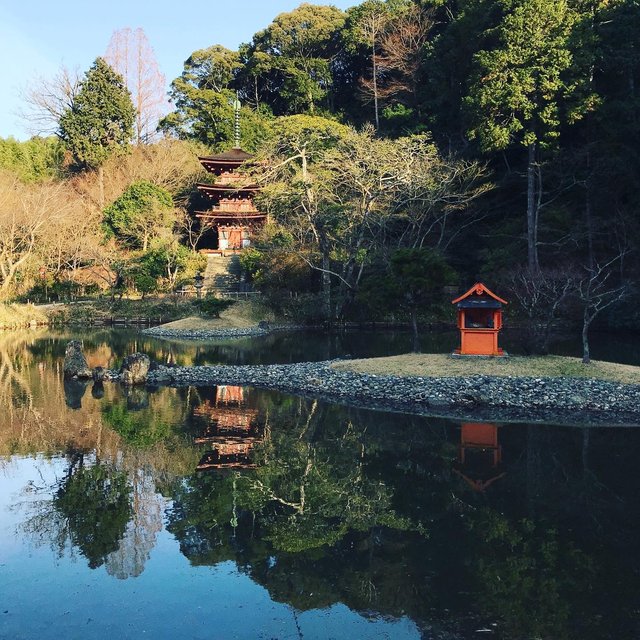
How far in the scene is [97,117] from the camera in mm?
42406

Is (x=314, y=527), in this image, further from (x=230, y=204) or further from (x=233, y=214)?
(x=230, y=204)

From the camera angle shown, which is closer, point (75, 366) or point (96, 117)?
point (75, 366)

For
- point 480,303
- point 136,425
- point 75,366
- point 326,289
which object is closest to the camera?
point 136,425

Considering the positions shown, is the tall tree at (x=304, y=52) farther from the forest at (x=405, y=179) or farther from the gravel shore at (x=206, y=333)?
the gravel shore at (x=206, y=333)

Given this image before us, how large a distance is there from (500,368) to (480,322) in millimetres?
2055

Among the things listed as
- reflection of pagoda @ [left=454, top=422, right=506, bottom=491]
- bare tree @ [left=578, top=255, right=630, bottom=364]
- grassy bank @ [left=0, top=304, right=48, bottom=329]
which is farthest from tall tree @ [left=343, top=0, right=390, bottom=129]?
reflection of pagoda @ [left=454, top=422, right=506, bottom=491]

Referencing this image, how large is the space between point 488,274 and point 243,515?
24.7 meters

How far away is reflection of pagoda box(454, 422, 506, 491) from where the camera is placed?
8.68 m

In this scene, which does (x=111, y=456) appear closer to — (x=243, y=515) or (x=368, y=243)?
Result: (x=243, y=515)

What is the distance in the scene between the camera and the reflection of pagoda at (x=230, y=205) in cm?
3909

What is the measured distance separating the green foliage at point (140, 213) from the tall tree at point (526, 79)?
65.3 feet

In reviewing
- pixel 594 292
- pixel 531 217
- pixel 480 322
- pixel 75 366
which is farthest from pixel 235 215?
pixel 480 322

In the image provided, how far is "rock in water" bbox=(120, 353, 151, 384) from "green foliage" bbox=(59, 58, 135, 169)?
100 feet

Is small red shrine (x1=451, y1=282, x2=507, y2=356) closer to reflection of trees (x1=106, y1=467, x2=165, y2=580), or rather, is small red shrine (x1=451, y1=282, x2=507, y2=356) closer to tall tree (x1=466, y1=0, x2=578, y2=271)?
reflection of trees (x1=106, y1=467, x2=165, y2=580)
